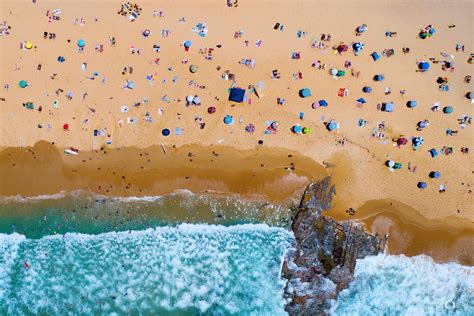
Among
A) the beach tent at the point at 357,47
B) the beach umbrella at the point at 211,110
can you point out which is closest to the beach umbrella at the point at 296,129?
the beach umbrella at the point at 211,110

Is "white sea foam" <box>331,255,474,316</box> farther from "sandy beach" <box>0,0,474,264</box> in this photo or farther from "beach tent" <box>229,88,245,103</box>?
"beach tent" <box>229,88,245,103</box>

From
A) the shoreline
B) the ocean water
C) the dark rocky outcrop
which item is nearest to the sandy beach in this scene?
the shoreline

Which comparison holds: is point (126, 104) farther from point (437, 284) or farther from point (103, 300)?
point (437, 284)

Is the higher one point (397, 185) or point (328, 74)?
point (328, 74)

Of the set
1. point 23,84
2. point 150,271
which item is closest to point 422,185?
point 150,271

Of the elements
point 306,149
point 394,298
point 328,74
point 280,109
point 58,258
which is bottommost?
point 58,258

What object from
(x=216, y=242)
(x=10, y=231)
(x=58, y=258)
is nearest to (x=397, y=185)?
(x=216, y=242)

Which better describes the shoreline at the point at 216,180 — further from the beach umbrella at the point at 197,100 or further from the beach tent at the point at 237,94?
the beach tent at the point at 237,94
